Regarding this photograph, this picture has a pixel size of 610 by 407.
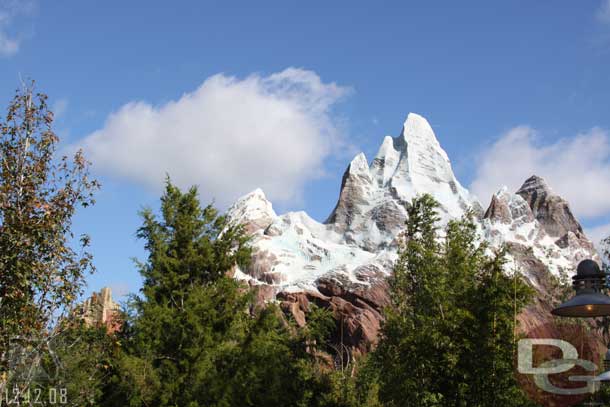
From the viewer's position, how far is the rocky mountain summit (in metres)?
67.4

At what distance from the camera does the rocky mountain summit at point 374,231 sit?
67438 millimetres

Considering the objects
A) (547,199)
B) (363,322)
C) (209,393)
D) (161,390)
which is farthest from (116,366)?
(547,199)

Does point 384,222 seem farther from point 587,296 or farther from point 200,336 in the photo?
point 587,296

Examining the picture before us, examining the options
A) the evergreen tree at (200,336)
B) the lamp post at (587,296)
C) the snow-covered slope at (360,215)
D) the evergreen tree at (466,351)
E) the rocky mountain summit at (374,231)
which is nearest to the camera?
the lamp post at (587,296)

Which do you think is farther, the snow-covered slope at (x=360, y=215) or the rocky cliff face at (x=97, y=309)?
the snow-covered slope at (x=360, y=215)

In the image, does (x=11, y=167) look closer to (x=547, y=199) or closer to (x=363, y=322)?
(x=363, y=322)

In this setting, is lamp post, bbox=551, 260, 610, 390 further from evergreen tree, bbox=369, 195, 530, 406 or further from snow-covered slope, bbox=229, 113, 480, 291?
snow-covered slope, bbox=229, 113, 480, 291

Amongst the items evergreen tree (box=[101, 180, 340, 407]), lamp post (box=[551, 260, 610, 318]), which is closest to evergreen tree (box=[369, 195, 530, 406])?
evergreen tree (box=[101, 180, 340, 407])

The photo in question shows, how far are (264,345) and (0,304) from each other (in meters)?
12.2

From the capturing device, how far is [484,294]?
1360 cm

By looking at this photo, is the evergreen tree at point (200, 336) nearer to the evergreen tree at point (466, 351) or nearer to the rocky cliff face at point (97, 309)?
the rocky cliff face at point (97, 309)

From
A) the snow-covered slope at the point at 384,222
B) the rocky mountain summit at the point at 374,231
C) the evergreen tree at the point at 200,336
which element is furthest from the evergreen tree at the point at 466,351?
the snow-covered slope at the point at 384,222

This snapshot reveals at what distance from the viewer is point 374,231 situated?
85.5m

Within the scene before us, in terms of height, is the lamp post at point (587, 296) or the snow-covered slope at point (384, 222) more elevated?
the snow-covered slope at point (384, 222)
